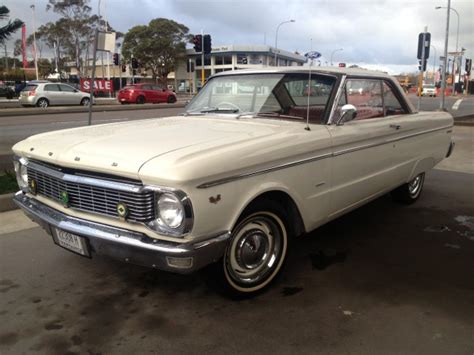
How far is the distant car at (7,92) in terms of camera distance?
112 ft

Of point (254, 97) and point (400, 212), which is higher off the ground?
point (254, 97)

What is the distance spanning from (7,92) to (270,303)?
36.8 meters

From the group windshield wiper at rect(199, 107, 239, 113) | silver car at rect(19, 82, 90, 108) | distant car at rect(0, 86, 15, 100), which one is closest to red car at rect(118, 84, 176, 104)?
silver car at rect(19, 82, 90, 108)

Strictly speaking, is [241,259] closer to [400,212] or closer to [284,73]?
[284,73]

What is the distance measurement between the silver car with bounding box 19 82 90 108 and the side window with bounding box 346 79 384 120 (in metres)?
22.7

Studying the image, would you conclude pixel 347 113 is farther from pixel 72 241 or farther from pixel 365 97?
pixel 72 241

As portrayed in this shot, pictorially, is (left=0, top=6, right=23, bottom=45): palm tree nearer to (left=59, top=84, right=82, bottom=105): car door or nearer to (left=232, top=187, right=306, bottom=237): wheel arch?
(left=232, top=187, right=306, bottom=237): wheel arch

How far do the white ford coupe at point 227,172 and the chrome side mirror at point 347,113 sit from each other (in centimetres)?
2

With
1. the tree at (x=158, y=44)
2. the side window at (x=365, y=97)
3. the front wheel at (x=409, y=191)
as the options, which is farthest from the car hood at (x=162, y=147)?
the tree at (x=158, y=44)

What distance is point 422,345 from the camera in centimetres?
277

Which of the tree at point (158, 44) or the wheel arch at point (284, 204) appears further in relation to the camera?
the tree at point (158, 44)

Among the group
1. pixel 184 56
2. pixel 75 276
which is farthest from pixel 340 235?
pixel 184 56

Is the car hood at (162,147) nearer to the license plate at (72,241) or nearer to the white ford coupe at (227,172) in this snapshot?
the white ford coupe at (227,172)

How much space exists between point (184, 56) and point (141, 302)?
67329 millimetres
